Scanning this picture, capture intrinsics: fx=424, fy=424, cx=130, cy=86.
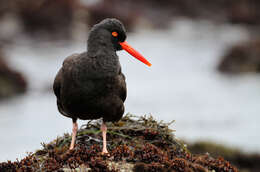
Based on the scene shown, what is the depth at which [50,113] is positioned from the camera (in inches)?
798

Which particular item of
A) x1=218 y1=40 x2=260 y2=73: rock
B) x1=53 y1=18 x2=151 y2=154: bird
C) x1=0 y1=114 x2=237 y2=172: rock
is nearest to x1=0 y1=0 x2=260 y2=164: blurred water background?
x1=218 y1=40 x2=260 y2=73: rock

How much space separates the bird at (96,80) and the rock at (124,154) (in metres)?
0.29

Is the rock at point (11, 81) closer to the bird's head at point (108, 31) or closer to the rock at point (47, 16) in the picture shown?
the rock at point (47, 16)

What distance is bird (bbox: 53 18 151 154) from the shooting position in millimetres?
5887

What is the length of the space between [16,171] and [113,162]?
1.31m

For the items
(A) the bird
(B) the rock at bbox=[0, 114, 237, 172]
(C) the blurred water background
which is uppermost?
(C) the blurred water background

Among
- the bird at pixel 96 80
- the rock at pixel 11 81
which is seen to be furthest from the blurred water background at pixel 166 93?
the bird at pixel 96 80

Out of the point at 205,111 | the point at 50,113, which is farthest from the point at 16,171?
the point at 205,111

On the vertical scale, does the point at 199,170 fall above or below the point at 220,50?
below

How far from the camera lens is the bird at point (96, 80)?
5.89 meters

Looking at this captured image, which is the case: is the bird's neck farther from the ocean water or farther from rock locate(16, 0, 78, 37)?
rock locate(16, 0, 78, 37)

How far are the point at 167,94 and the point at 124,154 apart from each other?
1821 cm

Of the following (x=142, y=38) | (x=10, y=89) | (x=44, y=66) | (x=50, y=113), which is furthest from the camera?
(x=142, y=38)

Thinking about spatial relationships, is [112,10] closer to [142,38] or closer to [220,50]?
[142,38]
